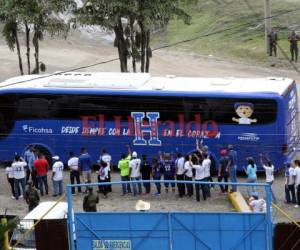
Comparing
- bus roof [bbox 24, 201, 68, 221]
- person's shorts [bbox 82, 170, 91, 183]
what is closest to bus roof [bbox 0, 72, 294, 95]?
person's shorts [bbox 82, 170, 91, 183]

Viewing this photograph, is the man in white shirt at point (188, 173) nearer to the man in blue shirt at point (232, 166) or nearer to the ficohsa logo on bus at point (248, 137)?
the man in blue shirt at point (232, 166)

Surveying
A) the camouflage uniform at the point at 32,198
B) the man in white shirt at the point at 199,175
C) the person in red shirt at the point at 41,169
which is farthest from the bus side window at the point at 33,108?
the man in white shirt at the point at 199,175

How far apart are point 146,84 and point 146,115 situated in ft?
3.86

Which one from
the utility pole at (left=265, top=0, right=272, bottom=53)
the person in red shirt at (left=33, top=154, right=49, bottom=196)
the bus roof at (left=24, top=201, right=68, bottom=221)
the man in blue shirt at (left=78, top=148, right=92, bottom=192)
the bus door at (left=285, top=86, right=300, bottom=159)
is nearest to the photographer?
the bus roof at (left=24, top=201, right=68, bottom=221)

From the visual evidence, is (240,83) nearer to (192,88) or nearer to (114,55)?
(192,88)

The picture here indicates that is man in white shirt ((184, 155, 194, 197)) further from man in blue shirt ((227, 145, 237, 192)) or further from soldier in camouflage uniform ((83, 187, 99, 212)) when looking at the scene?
soldier in camouflage uniform ((83, 187, 99, 212))

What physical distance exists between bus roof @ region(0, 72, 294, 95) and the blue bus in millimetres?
30

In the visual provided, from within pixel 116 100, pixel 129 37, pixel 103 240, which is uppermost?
pixel 129 37

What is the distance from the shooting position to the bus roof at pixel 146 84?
24.7 m

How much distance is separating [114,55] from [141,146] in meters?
18.9

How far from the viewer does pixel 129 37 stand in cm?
3272

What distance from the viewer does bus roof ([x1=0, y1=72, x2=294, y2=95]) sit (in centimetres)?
2473

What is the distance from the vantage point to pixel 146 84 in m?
25.6

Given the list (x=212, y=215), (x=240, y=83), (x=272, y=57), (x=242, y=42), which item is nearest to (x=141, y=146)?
(x=240, y=83)
